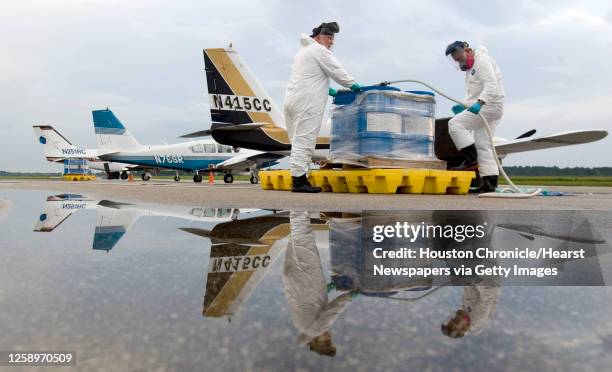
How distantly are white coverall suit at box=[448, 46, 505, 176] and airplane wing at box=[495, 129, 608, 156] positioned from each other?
542 centimetres

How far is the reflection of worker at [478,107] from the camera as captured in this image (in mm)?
5688

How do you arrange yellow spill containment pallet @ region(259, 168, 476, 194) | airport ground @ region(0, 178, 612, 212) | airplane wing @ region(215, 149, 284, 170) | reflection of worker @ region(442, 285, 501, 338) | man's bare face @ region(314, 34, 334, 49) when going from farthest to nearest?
airplane wing @ region(215, 149, 284, 170) < man's bare face @ region(314, 34, 334, 49) < yellow spill containment pallet @ region(259, 168, 476, 194) < airport ground @ region(0, 178, 612, 212) < reflection of worker @ region(442, 285, 501, 338)

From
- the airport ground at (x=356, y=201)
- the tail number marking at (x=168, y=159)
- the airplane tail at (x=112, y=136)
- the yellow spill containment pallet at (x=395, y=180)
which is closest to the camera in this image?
the airport ground at (x=356, y=201)

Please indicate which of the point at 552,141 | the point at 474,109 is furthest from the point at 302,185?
the point at 552,141

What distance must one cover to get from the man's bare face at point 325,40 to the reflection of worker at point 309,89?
4cm

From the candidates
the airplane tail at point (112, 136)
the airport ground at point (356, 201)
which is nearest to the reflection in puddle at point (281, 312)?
the airport ground at point (356, 201)

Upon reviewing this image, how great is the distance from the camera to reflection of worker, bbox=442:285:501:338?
85 centimetres

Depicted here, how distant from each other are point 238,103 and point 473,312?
11872 millimetres

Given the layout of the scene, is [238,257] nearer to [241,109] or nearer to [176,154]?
[241,109]

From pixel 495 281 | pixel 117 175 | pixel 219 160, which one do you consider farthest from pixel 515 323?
pixel 117 175

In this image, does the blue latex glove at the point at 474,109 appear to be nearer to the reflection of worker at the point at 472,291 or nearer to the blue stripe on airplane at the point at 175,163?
the reflection of worker at the point at 472,291

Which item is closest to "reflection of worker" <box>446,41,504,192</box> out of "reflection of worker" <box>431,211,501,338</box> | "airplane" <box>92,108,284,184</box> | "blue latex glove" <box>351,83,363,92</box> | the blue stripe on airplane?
"blue latex glove" <box>351,83,363,92</box>

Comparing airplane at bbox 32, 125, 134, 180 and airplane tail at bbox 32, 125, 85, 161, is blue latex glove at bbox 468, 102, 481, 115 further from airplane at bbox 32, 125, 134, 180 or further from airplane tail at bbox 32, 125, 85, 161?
airplane tail at bbox 32, 125, 85, 161

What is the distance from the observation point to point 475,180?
24.2ft
